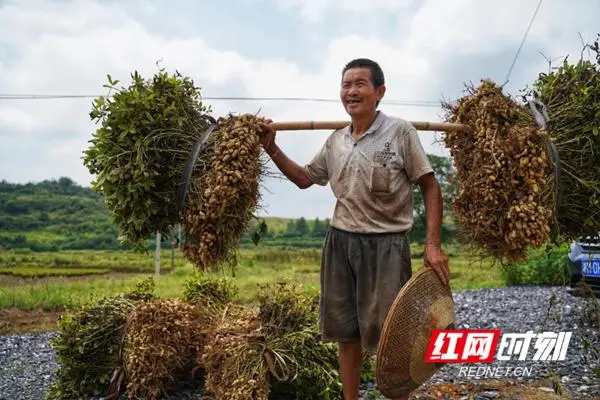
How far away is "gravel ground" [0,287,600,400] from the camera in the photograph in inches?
233

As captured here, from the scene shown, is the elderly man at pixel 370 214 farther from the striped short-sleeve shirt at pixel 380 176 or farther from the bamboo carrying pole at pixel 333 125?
the bamboo carrying pole at pixel 333 125

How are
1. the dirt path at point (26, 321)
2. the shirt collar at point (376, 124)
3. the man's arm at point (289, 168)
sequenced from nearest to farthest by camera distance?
the shirt collar at point (376, 124), the man's arm at point (289, 168), the dirt path at point (26, 321)

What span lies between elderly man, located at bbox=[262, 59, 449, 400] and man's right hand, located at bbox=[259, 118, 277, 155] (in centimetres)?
55

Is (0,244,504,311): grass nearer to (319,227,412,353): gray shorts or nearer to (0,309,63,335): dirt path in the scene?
(0,309,63,335): dirt path

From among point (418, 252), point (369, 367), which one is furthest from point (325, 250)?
point (418, 252)

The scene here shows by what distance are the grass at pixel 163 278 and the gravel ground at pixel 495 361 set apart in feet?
2.28

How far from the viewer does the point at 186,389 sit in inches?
218

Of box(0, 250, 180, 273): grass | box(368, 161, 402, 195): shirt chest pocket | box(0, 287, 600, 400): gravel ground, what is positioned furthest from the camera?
box(0, 250, 180, 273): grass

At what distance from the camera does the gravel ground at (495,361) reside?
591 cm

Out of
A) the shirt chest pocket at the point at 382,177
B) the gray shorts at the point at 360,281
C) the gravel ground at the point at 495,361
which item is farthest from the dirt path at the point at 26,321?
the shirt chest pocket at the point at 382,177

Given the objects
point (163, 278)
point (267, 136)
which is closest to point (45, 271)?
point (163, 278)

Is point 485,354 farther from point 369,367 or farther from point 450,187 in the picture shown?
point 450,187

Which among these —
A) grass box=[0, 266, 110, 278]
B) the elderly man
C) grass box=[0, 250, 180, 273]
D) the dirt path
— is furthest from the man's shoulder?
grass box=[0, 250, 180, 273]

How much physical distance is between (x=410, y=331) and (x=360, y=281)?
41 centimetres
